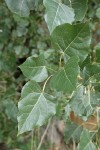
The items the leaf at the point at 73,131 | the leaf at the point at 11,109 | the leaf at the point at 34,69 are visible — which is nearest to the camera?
the leaf at the point at 34,69

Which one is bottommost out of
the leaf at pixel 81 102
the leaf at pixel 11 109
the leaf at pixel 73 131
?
the leaf at pixel 11 109

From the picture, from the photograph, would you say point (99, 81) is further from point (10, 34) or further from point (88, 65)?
point (10, 34)

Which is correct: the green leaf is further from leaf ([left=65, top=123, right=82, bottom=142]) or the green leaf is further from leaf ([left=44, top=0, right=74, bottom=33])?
leaf ([left=65, top=123, right=82, bottom=142])

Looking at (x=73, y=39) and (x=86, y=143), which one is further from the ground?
(x=73, y=39)

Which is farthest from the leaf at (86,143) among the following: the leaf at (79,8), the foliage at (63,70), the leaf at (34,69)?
the leaf at (79,8)

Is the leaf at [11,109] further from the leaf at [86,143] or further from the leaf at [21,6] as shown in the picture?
the leaf at [21,6]

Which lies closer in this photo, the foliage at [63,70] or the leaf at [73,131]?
the foliage at [63,70]

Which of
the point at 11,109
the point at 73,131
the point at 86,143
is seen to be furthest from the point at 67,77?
the point at 11,109

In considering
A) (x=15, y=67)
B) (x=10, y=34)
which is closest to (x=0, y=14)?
(x=10, y=34)

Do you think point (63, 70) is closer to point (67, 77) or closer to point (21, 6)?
point (67, 77)
